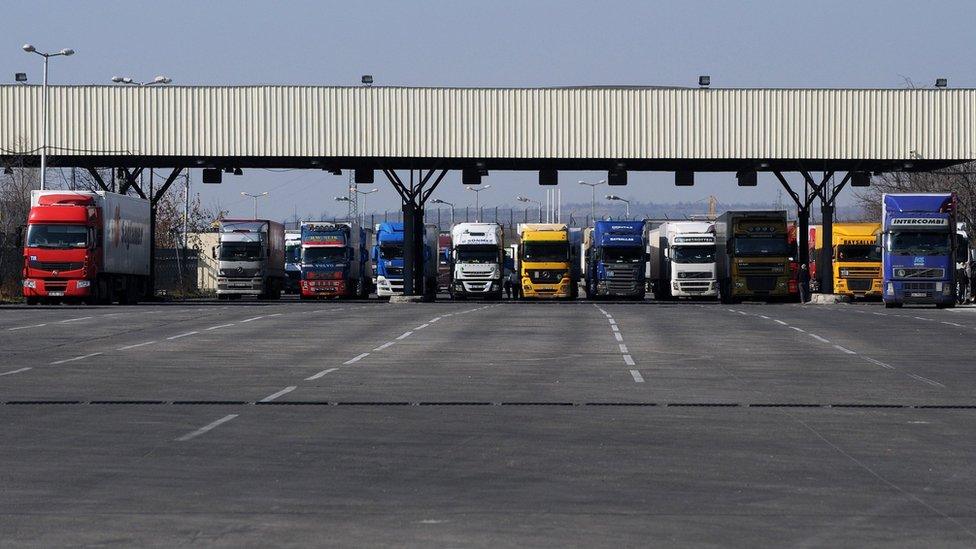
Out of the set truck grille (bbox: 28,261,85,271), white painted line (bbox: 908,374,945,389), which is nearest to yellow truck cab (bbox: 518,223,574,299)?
truck grille (bbox: 28,261,85,271)

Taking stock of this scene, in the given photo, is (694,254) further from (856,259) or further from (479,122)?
(479,122)

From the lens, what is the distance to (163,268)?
83938mm

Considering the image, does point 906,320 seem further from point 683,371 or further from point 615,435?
point 615,435

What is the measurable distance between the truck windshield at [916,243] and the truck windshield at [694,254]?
48.3 ft

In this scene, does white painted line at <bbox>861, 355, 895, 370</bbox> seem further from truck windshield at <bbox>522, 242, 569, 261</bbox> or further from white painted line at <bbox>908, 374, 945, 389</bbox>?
truck windshield at <bbox>522, 242, 569, 261</bbox>

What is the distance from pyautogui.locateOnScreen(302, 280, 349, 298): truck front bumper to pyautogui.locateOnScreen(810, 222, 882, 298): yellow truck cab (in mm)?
22079

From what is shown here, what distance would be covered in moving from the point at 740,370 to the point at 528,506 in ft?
48.8

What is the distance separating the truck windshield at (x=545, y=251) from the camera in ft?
228

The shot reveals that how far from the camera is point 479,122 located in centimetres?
6438

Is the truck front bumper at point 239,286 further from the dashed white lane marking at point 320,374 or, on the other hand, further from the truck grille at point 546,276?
the dashed white lane marking at point 320,374

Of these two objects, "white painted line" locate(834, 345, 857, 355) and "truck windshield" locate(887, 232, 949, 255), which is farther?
"truck windshield" locate(887, 232, 949, 255)

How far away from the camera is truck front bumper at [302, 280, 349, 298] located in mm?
74312

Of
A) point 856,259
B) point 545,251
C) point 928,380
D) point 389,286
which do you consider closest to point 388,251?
point 389,286

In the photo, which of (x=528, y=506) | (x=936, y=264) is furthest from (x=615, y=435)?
(x=936, y=264)
